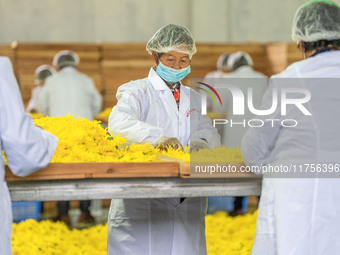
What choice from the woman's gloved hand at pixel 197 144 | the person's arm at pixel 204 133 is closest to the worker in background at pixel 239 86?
the person's arm at pixel 204 133

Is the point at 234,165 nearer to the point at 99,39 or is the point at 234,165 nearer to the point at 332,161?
the point at 332,161

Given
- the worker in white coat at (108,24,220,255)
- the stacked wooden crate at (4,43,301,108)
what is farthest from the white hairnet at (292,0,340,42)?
the stacked wooden crate at (4,43,301,108)

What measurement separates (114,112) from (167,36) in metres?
0.49

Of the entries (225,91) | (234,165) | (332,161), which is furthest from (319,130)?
(225,91)

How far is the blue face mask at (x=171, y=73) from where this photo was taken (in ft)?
9.67

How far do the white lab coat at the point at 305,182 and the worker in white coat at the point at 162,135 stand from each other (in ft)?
1.97

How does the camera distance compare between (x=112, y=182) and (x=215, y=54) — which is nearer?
(x=112, y=182)

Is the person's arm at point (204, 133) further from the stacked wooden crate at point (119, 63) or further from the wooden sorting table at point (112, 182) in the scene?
the stacked wooden crate at point (119, 63)

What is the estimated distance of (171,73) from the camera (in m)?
2.96

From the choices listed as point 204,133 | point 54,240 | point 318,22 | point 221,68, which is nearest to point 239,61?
point 221,68

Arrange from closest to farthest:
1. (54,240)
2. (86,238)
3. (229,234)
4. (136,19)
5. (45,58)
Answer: (54,240) < (86,238) < (229,234) < (45,58) < (136,19)

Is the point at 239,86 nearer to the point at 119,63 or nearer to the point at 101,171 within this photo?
the point at 119,63

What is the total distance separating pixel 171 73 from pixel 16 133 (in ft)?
3.47

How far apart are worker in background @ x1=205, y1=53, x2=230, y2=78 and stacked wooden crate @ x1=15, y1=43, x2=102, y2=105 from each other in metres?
1.59
